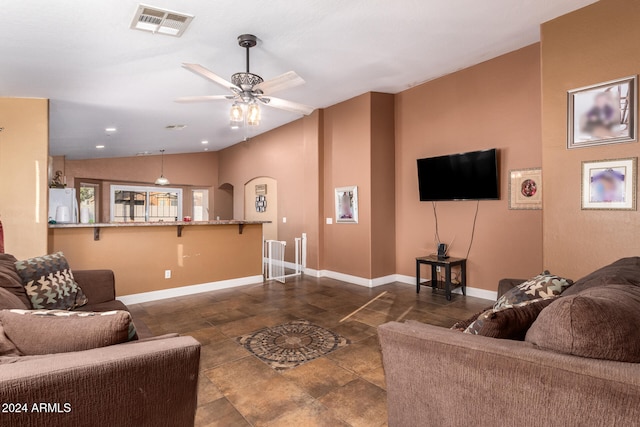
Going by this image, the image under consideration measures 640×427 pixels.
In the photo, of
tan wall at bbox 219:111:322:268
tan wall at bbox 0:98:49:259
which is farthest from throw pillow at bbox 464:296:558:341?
tan wall at bbox 0:98:49:259

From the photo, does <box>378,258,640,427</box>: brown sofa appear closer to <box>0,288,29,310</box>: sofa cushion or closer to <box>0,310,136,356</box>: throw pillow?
<box>0,310,136,356</box>: throw pillow

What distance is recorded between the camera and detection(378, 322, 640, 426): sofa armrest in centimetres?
89

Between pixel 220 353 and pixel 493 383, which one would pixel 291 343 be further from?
pixel 493 383

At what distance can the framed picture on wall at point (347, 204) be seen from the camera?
561cm

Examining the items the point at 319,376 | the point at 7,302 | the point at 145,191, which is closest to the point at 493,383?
the point at 319,376

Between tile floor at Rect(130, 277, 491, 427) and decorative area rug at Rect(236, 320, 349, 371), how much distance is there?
85mm

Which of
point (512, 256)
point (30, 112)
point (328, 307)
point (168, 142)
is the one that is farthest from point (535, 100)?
point (168, 142)

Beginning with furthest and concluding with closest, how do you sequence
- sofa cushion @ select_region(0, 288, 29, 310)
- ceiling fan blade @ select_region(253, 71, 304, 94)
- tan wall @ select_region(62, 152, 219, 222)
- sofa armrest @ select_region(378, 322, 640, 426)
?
tan wall @ select_region(62, 152, 219, 222) < ceiling fan blade @ select_region(253, 71, 304, 94) < sofa cushion @ select_region(0, 288, 29, 310) < sofa armrest @ select_region(378, 322, 640, 426)

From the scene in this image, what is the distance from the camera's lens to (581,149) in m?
3.09

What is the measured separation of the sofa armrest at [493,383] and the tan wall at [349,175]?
4.07 meters

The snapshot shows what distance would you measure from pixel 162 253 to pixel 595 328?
16.0 feet

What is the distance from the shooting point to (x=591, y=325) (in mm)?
949

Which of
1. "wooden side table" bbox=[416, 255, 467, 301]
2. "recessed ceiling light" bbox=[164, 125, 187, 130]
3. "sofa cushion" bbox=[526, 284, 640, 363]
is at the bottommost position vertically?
"wooden side table" bbox=[416, 255, 467, 301]

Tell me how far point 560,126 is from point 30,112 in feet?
20.9
